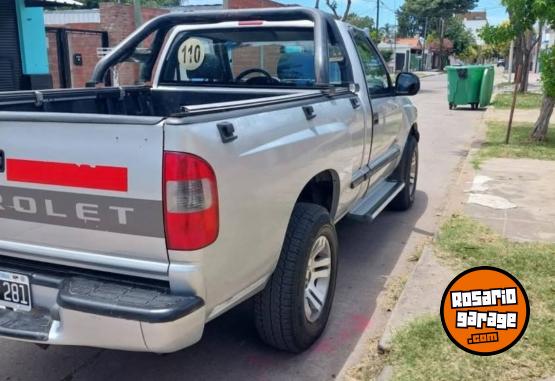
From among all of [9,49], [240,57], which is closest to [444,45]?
[9,49]

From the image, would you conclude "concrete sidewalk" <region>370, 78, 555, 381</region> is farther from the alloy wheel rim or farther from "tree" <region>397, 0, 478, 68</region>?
"tree" <region>397, 0, 478, 68</region>

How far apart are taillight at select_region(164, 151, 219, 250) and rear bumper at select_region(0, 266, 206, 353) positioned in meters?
0.25

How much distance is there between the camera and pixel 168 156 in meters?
2.21

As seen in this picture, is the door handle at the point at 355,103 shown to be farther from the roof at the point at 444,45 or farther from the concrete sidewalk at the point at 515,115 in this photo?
the roof at the point at 444,45

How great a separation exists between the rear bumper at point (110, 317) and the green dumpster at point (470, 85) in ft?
52.5

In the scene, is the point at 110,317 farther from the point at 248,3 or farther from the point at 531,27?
the point at 248,3

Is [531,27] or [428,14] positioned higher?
[428,14]

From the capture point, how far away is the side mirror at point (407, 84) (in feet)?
16.6

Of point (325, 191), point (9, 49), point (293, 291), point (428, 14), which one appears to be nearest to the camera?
point (293, 291)

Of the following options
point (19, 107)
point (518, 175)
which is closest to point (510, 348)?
point (19, 107)

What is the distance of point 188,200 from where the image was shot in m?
2.26

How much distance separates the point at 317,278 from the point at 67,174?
166cm

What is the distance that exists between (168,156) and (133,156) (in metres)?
0.15

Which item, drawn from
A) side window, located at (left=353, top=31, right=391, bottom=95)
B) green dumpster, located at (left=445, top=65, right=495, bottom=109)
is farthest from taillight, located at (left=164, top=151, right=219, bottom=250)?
green dumpster, located at (left=445, top=65, right=495, bottom=109)
